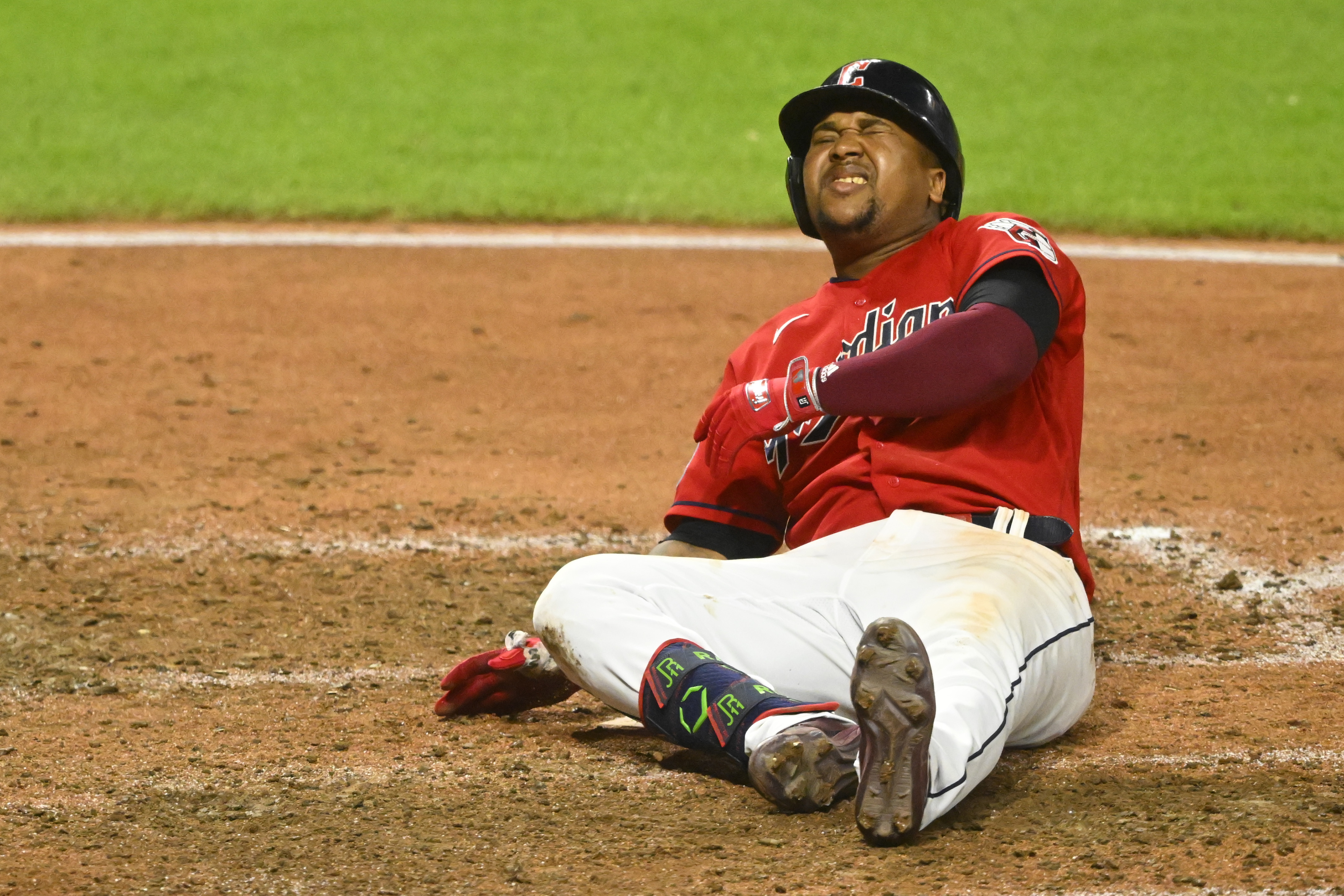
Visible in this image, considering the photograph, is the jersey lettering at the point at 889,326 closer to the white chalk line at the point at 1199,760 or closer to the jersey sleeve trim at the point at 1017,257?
the jersey sleeve trim at the point at 1017,257

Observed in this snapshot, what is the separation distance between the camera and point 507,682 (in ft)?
11.5

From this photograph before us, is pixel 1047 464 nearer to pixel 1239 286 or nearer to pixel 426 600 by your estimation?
pixel 426 600

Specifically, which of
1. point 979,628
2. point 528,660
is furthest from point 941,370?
point 528,660

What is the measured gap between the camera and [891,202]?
3.67 metres

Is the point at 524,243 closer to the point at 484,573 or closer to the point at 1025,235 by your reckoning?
the point at 484,573

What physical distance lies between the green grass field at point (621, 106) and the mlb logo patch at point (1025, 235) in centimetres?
589

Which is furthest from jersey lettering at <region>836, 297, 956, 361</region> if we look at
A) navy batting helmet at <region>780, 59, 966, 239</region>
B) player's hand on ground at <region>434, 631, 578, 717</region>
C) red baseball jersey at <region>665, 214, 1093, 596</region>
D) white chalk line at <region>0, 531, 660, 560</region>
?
white chalk line at <region>0, 531, 660, 560</region>

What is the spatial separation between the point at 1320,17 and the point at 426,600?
36.9ft

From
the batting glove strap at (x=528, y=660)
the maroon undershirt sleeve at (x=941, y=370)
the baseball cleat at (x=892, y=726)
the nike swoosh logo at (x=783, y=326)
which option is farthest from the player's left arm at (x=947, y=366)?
the batting glove strap at (x=528, y=660)

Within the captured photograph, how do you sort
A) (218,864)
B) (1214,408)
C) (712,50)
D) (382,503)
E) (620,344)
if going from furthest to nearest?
(712,50) → (620,344) → (1214,408) → (382,503) → (218,864)

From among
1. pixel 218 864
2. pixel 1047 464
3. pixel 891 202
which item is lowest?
pixel 218 864

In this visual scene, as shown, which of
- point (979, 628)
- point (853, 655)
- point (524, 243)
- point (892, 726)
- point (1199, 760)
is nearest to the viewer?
point (892, 726)

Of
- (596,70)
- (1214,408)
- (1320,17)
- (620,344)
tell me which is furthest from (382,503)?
(1320,17)

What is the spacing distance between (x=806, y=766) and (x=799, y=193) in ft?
5.44
